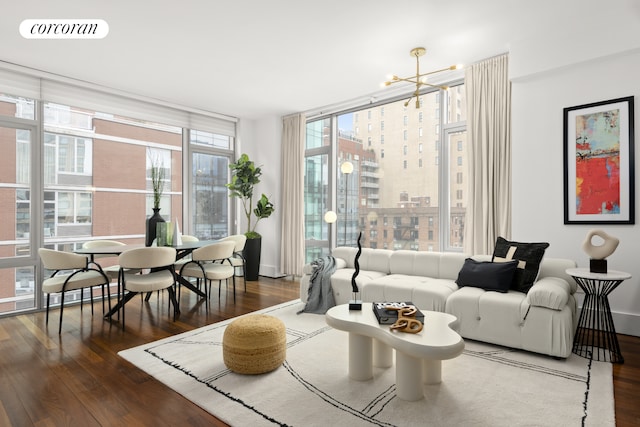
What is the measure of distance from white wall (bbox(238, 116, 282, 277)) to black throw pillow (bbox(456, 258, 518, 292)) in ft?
12.1

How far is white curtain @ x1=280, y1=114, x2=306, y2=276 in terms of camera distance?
624 cm

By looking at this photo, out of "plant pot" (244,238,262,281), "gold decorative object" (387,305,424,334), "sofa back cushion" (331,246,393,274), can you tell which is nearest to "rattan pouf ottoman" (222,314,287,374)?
"gold decorative object" (387,305,424,334)

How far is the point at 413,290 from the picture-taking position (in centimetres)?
352

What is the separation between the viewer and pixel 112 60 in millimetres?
4094

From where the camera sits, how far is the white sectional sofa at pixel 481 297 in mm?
2762

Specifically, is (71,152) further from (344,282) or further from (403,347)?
(403,347)

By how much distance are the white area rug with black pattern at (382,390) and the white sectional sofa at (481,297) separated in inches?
5.6

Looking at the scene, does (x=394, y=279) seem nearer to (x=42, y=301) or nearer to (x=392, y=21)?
(x=392, y=21)

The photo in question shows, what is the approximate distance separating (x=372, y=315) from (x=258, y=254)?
385 centimetres

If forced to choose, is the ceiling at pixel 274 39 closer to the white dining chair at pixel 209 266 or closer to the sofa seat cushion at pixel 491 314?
the white dining chair at pixel 209 266

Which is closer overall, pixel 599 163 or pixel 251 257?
pixel 599 163

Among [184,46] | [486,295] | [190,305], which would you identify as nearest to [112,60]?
[184,46]

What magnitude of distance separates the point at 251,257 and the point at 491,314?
402cm

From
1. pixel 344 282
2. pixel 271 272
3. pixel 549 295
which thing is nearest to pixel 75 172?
pixel 271 272
